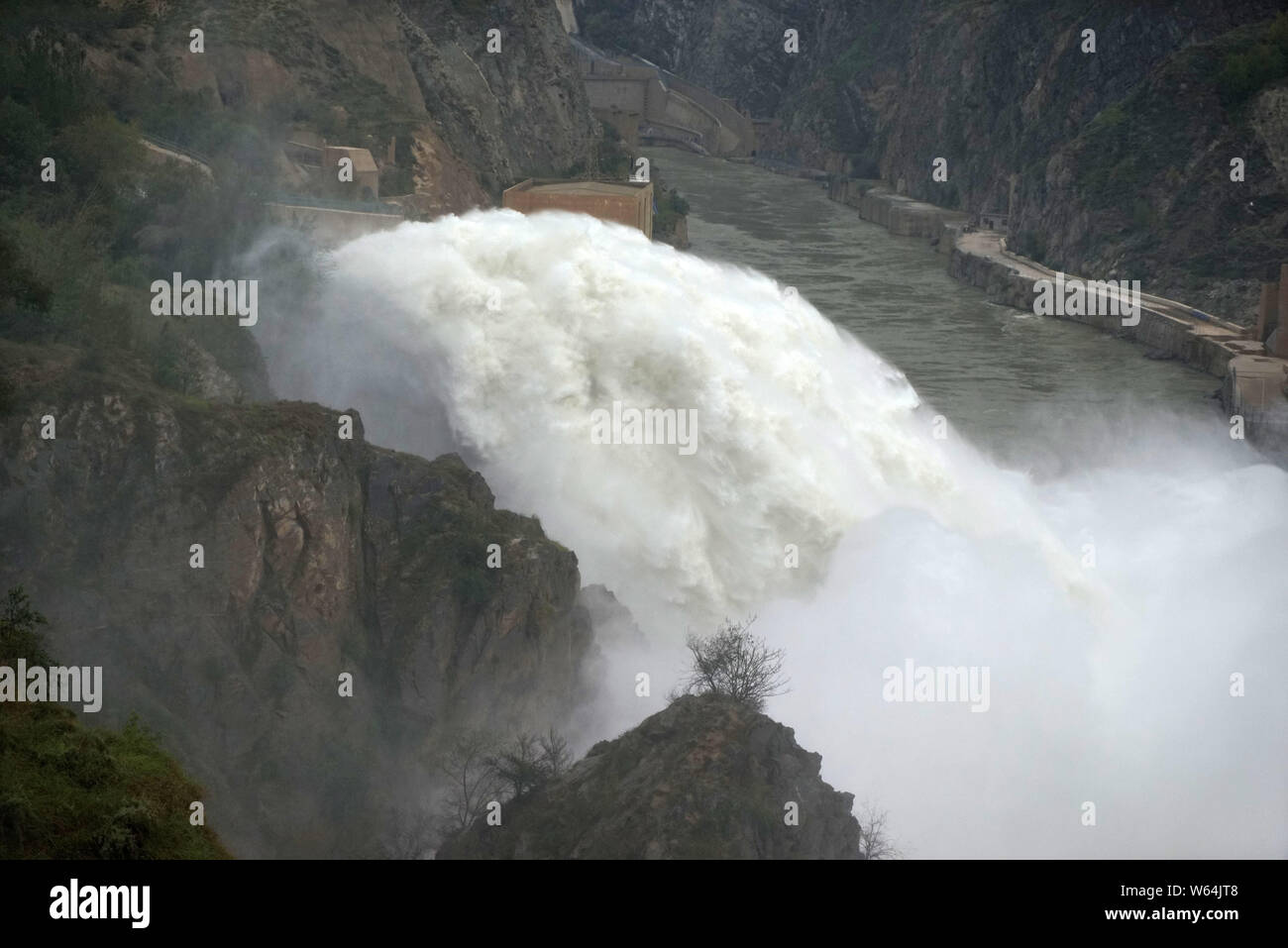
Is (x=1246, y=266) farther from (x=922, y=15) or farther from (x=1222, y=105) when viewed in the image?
(x=922, y=15)

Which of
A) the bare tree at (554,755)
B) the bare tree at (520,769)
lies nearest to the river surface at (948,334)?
the bare tree at (554,755)

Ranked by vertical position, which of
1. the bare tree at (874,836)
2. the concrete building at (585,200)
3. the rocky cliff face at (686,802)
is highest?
the concrete building at (585,200)

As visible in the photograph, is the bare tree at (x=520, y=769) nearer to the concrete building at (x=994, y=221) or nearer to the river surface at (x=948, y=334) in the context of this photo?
the river surface at (x=948, y=334)

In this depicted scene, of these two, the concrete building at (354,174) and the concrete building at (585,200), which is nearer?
the concrete building at (354,174)

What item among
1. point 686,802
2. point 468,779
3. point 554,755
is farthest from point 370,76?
point 686,802

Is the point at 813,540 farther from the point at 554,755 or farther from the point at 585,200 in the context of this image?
the point at 585,200

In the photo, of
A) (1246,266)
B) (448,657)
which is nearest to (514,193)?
(448,657)

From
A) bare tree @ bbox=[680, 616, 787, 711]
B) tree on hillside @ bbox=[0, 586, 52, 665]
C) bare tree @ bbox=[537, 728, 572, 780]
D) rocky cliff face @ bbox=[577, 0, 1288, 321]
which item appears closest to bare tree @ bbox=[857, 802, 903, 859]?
bare tree @ bbox=[680, 616, 787, 711]
